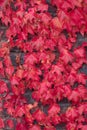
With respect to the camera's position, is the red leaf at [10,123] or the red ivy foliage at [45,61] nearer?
the red ivy foliage at [45,61]

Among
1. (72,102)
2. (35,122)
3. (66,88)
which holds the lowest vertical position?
(35,122)

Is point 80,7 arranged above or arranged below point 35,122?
above

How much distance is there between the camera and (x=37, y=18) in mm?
2326

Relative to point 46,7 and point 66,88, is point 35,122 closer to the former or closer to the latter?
point 66,88

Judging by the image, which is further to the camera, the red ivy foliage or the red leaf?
the red leaf

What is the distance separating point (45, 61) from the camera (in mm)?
2357

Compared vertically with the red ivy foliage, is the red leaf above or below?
below

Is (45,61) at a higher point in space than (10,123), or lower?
higher

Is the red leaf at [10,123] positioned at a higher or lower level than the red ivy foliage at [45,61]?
lower

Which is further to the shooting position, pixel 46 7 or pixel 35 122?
pixel 35 122

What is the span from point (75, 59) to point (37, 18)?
1.62 ft

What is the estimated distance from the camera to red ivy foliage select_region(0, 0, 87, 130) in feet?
7.63

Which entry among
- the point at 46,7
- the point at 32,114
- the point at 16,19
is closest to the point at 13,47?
the point at 16,19

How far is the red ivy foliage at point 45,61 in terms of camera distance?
2.33m
